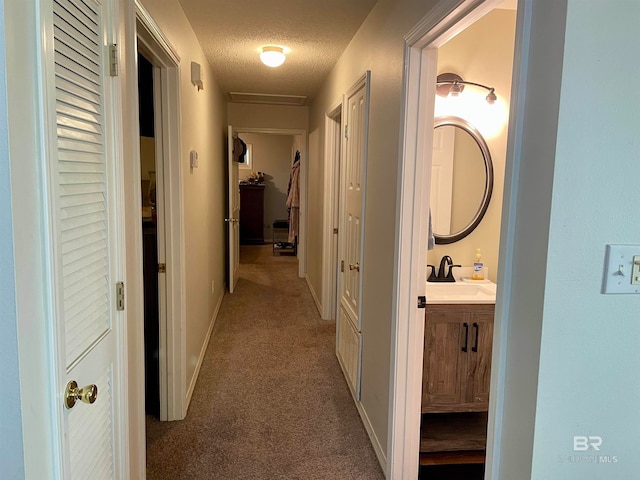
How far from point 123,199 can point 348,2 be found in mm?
1682

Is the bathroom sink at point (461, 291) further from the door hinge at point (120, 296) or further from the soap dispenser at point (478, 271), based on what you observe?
the door hinge at point (120, 296)

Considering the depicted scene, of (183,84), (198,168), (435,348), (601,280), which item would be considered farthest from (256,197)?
(601,280)

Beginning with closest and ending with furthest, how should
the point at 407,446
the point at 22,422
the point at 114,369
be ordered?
the point at 22,422 < the point at 114,369 < the point at 407,446

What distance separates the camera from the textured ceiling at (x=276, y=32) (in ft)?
8.25

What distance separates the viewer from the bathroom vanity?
7.62 feet

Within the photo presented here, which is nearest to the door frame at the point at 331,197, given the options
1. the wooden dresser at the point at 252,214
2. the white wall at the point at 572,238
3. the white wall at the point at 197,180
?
the white wall at the point at 197,180

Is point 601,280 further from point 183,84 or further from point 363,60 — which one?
point 183,84

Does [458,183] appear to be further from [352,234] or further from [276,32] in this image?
[276,32]

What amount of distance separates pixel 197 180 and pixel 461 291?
76.0 inches

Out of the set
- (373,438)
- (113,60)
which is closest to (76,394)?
(113,60)

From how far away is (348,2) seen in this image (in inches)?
95.4

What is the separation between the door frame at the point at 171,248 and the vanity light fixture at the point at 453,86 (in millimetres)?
1482

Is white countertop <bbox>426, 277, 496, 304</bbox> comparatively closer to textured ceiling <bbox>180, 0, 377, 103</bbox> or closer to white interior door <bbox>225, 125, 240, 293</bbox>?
textured ceiling <bbox>180, 0, 377, 103</bbox>

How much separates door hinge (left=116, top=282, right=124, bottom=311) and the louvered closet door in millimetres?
29
